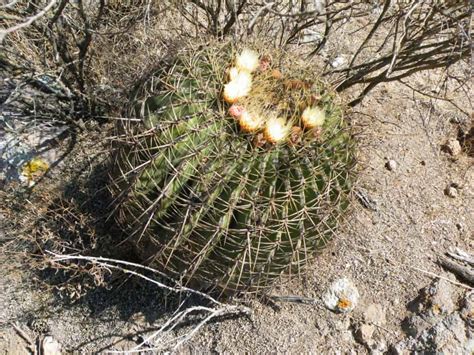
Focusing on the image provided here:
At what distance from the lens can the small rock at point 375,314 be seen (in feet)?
9.09

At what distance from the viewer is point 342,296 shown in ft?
9.21

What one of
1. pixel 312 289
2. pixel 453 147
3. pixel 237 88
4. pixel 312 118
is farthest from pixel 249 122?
pixel 453 147

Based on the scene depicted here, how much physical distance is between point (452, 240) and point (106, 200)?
1.88 meters

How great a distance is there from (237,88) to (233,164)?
29cm

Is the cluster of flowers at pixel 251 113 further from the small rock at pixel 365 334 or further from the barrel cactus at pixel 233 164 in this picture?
the small rock at pixel 365 334

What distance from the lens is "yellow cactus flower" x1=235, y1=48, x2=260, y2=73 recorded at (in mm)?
2113

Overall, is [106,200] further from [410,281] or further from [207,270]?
[410,281]

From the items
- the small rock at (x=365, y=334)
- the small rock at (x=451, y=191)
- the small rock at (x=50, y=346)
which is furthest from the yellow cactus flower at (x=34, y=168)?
the small rock at (x=451, y=191)

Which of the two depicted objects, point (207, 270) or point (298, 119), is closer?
point (298, 119)

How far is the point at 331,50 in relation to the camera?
3.77 meters

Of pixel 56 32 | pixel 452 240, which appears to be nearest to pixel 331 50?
pixel 452 240

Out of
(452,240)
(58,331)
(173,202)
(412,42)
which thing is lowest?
(58,331)

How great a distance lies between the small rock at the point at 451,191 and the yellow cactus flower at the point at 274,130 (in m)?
1.61

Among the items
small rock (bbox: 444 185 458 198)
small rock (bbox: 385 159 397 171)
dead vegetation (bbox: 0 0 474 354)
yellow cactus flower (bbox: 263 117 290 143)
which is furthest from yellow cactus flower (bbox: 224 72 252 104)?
small rock (bbox: 444 185 458 198)
